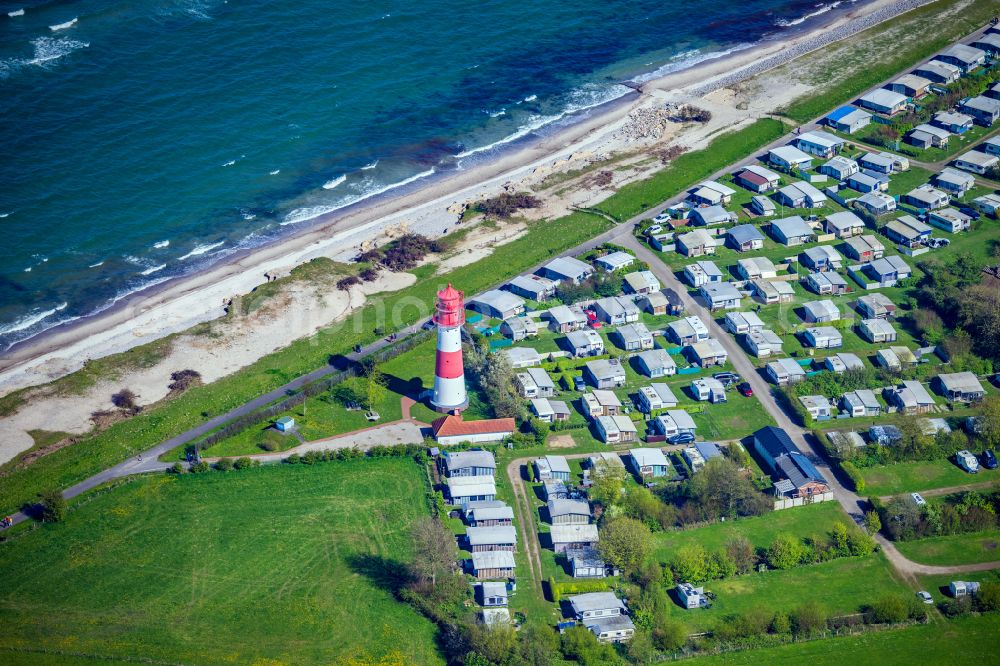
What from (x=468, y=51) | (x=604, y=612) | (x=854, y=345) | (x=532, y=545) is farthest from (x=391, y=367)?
(x=468, y=51)

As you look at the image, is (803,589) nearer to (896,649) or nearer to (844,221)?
(896,649)

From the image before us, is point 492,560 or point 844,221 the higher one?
point 844,221

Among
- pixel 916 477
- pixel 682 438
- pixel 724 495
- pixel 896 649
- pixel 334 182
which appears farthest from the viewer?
pixel 334 182

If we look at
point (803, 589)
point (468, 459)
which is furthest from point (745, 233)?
point (803, 589)

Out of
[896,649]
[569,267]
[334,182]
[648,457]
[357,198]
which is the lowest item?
[896,649]

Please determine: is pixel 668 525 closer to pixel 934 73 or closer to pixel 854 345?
pixel 854 345

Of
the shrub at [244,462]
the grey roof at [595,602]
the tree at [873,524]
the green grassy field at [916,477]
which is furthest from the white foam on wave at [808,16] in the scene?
the grey roof at [595,602]

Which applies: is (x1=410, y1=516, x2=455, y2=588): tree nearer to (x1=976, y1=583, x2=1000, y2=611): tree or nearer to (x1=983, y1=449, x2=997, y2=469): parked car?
(x1=976, y1=583, x2=1000, y2=611): tree
